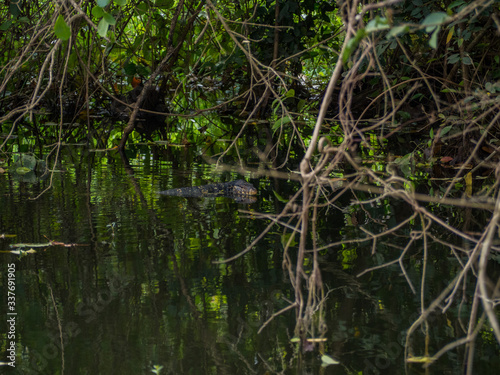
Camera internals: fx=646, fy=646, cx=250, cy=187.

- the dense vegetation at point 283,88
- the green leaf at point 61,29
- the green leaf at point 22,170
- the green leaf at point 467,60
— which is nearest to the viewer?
the green leaf at point 61,29

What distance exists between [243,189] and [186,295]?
7.97 feet

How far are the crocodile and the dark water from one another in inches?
16.6

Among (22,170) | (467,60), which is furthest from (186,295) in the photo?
(467,60)

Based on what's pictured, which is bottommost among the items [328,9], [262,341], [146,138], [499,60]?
[262,341]

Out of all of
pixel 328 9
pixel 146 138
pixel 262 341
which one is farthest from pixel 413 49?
pixel 262 341

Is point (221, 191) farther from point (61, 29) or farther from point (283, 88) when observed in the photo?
point (283, 88)

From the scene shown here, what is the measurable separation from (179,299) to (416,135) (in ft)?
21.3

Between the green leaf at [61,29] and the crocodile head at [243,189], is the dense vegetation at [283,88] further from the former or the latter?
the green leaf at [61,29]

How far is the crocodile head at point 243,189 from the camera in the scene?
17.4 feet

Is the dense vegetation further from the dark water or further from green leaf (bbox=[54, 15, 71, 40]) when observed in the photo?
green leaf (bbox=[54, 15, 71, 40])

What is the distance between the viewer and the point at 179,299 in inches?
115

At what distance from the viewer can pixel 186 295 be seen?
Answer: 296cm

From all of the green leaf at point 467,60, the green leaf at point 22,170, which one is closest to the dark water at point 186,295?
the green leaf at point 22,170

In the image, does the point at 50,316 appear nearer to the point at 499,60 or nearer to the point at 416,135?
the point at 499,60
